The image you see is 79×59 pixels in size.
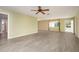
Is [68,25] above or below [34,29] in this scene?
above

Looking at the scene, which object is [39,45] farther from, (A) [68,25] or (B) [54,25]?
(B) [54,25]

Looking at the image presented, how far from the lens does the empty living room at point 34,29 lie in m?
4.45

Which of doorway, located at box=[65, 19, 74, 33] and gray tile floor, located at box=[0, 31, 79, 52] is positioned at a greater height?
doorway, located at box=[65, 19, 74, 33]

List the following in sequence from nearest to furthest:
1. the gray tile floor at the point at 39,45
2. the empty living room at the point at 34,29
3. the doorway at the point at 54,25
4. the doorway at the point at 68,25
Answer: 1. the gray tile floor at the point at 39,45
2. the empty living room at the point at 34,29
3. the doorway at the point at 68,25
4. the doorway at the point at 54,25

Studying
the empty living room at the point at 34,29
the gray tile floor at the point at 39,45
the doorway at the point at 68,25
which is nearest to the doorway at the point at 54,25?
the empty living room at the point at 34,29

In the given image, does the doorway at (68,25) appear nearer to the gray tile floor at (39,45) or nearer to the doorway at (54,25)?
the doorway at (54,25)

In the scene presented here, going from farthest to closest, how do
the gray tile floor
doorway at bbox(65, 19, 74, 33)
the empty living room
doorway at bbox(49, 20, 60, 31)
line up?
doorway at bbox(49, 20, 60, 31) → doorway at bbox(65, 19, 74, 33) → the empty living room → the gray tile floor

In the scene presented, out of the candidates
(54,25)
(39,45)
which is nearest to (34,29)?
(54,25)

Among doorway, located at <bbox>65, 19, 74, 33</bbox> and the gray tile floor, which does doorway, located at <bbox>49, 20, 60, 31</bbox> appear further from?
the gray tile floor

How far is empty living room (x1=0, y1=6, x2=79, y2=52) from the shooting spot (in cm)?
445

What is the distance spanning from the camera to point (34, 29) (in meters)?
11.5

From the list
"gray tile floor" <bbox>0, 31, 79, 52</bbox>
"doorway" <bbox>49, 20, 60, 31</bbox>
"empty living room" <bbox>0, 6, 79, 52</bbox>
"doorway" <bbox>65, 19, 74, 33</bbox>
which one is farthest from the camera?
"doorway" <bbox>49, 20, 60, 31</bbox>

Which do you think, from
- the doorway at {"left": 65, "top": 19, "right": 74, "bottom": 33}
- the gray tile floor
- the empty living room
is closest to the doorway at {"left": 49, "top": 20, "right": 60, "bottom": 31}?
the empty living room
